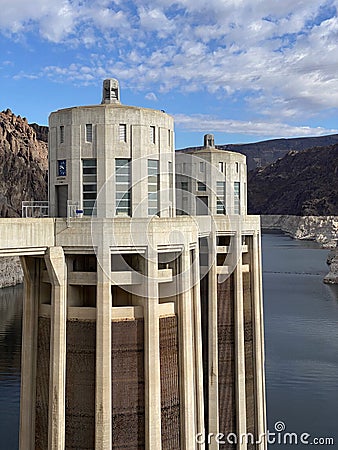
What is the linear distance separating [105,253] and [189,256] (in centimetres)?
Result: 356

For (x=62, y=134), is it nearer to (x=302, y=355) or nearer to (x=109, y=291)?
(x=109, y=291)

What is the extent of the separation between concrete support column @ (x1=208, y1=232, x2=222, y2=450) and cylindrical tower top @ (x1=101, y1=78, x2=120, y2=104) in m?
11.7

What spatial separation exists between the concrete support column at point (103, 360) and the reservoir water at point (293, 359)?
23593 millimetres

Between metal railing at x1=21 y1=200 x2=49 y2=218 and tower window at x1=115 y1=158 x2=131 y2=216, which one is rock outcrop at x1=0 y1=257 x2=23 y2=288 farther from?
tower window at x1=115 y1=158 x2=131 y2=216

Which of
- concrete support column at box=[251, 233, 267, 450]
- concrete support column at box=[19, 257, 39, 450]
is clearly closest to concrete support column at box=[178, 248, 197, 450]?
concrete support column at box=[19, 257, 39, 450]

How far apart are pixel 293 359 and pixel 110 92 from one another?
4653 centimetres

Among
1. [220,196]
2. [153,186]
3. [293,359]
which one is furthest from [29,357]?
[293,359]

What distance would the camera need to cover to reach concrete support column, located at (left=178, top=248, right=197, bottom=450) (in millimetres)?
21109

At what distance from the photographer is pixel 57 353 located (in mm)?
19547

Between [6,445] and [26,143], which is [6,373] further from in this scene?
[26,143]

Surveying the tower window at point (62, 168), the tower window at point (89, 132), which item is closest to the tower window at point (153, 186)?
the tower window at point (89, 132)

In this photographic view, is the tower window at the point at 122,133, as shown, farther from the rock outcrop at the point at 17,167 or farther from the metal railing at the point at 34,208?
the rock outcrop at the point at 17,167

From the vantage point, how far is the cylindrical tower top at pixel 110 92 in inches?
885

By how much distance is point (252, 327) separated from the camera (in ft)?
122
